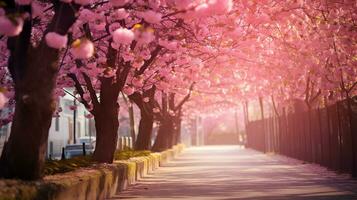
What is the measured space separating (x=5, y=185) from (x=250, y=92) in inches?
1660

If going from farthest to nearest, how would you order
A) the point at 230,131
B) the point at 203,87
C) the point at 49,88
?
the point at 230,131, the point at 203,87, the point at 49,88

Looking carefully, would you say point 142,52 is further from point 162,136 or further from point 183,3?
point 162,136

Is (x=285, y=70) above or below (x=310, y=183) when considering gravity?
above

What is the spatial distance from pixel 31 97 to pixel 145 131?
2076 cm

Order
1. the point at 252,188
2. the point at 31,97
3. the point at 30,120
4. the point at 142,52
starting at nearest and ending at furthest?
the point at 31,97 < the point at 30,120 < the point at 252,188 < the point at 142,52

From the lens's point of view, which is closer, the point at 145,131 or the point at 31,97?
the point at 31,97

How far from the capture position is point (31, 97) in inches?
410

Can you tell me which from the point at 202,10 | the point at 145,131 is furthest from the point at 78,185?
the point at 145,131

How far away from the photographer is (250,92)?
50.2 metres

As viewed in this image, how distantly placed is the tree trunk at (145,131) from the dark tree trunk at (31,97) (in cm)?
2009

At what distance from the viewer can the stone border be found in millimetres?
8664

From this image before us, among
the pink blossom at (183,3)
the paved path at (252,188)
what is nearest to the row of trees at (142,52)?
the pink blossom at (183,3)

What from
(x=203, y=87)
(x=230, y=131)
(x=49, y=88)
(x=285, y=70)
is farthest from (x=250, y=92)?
(x=230, y=131)

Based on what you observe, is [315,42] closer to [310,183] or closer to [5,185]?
[310,183]
